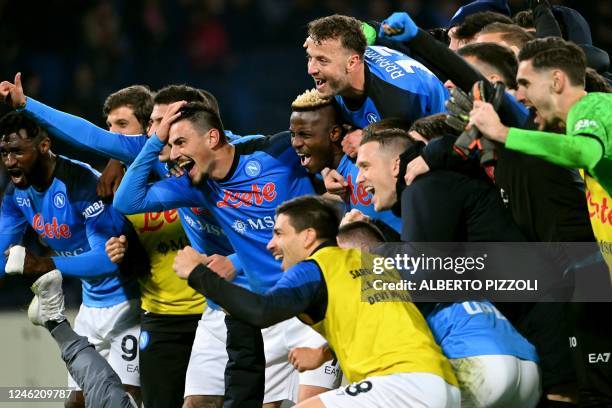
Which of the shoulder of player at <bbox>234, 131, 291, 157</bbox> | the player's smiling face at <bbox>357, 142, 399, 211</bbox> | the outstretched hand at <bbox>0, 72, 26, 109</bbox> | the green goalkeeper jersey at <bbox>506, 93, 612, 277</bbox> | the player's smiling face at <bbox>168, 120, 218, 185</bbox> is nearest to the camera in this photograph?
the green goalkeeper jersey at <bbox>506, 93, 612, 277</bbox>

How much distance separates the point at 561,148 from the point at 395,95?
5.88 ft

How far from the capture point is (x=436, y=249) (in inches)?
186

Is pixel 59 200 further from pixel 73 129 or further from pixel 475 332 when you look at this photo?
pixel 475 332

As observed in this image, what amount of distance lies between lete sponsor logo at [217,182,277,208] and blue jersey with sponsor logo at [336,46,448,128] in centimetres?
60

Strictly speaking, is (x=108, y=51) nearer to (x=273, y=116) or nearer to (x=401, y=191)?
(x=273, y=116)

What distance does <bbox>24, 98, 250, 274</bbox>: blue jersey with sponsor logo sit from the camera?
679cm

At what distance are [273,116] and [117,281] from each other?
571 centimetres

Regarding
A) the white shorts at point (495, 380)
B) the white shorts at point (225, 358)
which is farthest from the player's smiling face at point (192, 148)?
the white shorts at point (495, 380)

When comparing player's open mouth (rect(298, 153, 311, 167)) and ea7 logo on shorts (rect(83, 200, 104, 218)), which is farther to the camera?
ea7 logo on shorts (rect(83, 200, 104, 218))

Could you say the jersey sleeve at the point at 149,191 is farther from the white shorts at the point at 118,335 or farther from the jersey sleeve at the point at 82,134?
the white shorts at the point at 118,335

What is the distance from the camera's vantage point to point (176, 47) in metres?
13.6

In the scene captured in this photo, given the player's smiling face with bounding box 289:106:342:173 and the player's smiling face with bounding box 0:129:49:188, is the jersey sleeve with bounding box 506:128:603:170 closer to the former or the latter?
the player's smiling face with bounding box 289:106:342:173

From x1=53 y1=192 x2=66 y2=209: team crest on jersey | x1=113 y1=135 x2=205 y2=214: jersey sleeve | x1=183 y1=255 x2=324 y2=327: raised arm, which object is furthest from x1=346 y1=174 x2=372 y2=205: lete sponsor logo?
x1=53 y1=192 x2=66 y2=209: team crest on jersey

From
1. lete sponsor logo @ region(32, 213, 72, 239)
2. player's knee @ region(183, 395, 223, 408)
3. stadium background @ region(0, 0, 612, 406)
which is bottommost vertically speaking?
player's knee @ region(183, 395, 223, 408)
